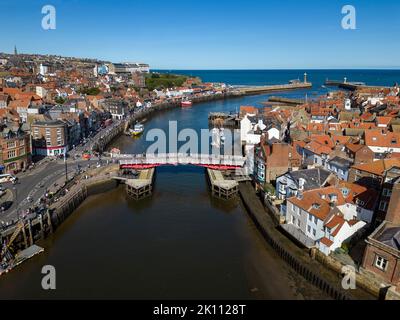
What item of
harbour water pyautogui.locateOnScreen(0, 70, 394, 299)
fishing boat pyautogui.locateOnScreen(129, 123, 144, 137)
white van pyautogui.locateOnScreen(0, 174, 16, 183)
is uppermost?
fishing boat pyautogui.locateOnScreen(129, 123, 144, 137)

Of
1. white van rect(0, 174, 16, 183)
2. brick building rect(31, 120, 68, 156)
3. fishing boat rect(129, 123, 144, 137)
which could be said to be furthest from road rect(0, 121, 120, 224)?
fishing boat rect(129, 123, 144, 137)

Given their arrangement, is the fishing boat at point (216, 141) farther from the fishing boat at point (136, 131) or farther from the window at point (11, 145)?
the window at point (11, 145)

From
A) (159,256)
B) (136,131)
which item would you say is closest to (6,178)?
(159,256)

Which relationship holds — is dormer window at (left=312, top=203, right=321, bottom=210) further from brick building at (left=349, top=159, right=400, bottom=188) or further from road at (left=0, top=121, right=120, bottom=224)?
road at (left=0, top=121, right=120, bottom=224)

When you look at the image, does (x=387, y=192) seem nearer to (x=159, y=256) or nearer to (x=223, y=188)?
(x=223, y=188)

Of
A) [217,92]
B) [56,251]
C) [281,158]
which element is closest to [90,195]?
[56,251]
